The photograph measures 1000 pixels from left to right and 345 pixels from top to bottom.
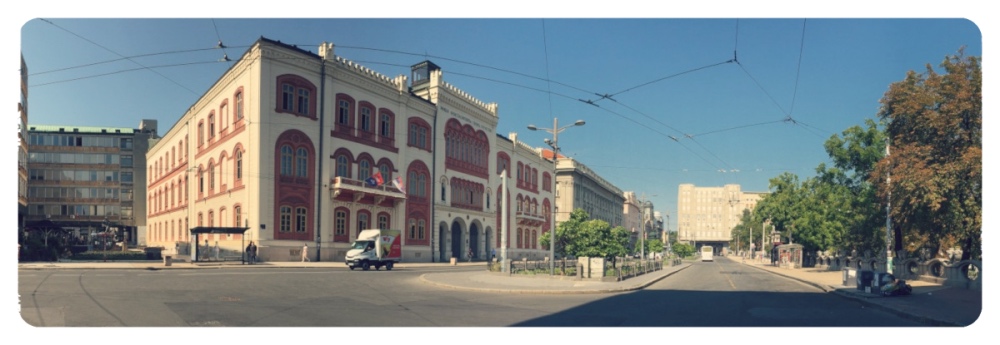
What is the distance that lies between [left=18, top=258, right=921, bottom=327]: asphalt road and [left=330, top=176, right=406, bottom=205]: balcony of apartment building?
19.9 m

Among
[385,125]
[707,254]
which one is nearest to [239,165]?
[385,125]

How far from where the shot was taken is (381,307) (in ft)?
52.1

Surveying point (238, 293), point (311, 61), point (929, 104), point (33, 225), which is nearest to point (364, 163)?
point (311, 61)

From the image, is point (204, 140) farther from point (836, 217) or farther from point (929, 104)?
point (836, 217)

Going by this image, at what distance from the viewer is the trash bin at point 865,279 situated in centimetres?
2105

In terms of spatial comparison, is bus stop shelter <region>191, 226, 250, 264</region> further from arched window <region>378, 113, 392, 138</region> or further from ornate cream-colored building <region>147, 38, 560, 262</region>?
arched window <region>378, 113, 392, 138</region>

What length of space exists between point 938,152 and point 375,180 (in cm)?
3204

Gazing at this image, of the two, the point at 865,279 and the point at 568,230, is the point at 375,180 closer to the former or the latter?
the point at 568,230

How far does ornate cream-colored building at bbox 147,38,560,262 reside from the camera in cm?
3797

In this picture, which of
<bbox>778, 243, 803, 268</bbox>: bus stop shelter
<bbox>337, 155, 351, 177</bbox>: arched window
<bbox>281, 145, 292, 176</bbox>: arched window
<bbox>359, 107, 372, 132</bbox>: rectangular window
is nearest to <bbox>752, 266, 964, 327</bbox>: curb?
<bbox>359, 107, 372, 132</bbox>: rectangular window

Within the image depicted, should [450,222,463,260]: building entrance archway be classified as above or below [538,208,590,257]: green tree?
below

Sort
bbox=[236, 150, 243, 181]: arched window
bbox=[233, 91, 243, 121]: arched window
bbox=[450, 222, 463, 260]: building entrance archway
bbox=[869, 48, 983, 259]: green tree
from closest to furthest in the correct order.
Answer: bbox=[869, 48, 983, 259]: green tree → bbox=[233, 91, 243, 121]: arched window → bbox=[236, 150, 243, 181]: arched window → bbox=[450, 222, 463, 260]: building entrance archway

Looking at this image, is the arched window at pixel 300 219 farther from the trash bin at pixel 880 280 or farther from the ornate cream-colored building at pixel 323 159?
the trash bin at pixel 880 280

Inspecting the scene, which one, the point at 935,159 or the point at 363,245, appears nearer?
the point at 935,159
